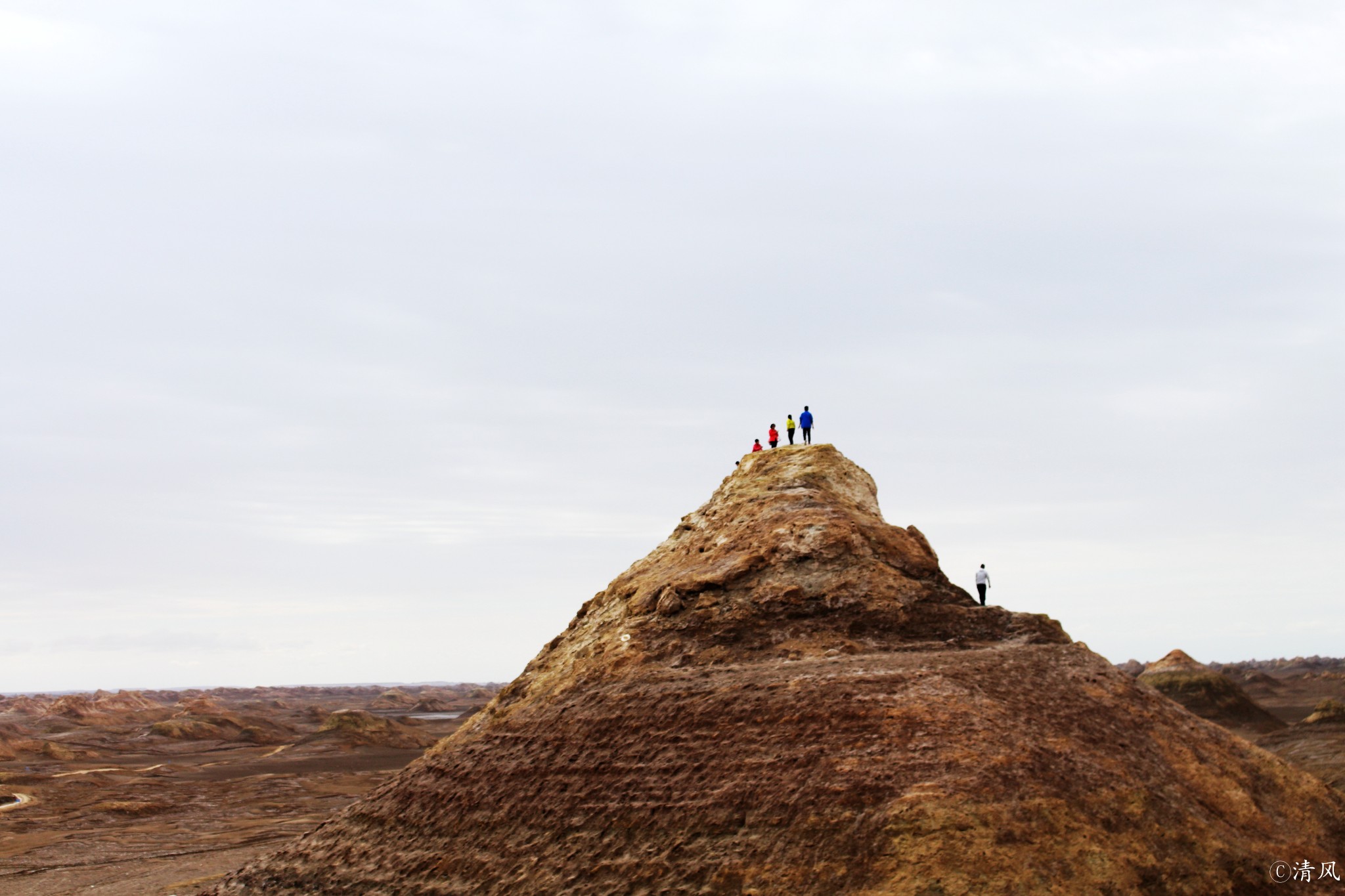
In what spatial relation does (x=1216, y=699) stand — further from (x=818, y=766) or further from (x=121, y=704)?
A: (x=121, y=704)

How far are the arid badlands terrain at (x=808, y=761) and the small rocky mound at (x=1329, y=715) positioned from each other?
110 ft

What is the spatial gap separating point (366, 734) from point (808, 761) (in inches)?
2270

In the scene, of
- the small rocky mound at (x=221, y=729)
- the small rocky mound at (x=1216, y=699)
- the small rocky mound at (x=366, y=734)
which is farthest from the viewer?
the small rocky mound at (x=221, y=729)

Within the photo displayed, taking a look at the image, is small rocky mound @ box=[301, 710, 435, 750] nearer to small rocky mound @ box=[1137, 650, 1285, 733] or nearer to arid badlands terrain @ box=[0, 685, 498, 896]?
arid badlands terrain @ box=[0, 685, 498, 896]

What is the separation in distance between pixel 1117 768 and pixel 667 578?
879cm

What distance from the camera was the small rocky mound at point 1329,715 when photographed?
43.6 metres

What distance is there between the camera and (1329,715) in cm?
4409

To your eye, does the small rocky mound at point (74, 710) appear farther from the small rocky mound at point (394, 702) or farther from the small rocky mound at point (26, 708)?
the small rocky mound at point (394, 702)

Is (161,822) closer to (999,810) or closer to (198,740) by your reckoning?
(999,810)

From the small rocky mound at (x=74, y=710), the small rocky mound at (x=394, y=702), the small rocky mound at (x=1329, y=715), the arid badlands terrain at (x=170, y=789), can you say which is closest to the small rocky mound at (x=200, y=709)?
the arid badlands terrain at (x=170, y=789)

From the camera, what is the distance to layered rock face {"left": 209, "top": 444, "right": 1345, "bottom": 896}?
11.9 m

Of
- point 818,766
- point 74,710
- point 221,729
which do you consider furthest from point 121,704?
point 818,766

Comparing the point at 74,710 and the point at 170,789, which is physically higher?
the point at 74,710

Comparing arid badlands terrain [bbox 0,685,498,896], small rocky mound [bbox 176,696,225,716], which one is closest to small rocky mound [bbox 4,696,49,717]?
arid badlands terrain [bbox 0,685,498,896]
